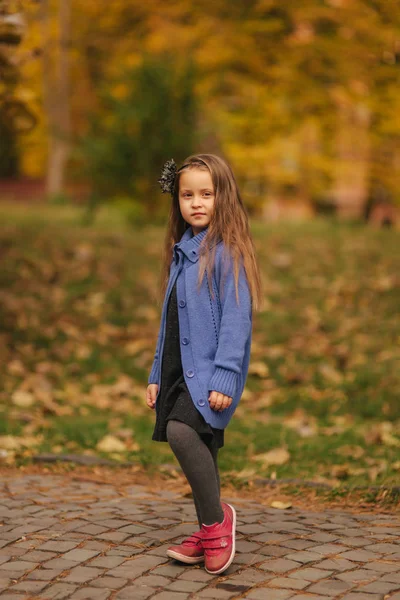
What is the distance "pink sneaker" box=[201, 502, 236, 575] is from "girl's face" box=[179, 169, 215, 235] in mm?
1236

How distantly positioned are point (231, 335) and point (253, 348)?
5.26 meters

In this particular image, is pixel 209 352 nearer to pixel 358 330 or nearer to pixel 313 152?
pixel 358 330

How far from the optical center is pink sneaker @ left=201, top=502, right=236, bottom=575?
3.46m

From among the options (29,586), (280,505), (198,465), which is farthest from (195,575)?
(280,505)

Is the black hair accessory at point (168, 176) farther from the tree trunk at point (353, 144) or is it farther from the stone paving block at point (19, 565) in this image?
the tree trunk at point (353, 144)

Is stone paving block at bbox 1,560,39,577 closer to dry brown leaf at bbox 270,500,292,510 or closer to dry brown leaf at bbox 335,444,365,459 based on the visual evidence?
dry brown leaf at bbox 270,500,292,510

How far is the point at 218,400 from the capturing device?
3.39m

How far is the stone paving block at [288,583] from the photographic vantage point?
332 centimetres

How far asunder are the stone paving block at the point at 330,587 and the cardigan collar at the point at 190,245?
4.41 feet

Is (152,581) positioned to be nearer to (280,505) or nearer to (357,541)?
(357,541)

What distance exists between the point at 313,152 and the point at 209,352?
43.2ft

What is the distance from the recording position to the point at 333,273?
10750mm

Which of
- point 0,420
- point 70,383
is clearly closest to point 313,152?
point 70,383

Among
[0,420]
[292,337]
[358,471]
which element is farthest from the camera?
[292,337]
